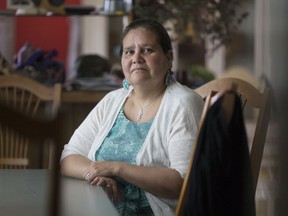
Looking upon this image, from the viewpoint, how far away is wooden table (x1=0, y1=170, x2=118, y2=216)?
1.31 m

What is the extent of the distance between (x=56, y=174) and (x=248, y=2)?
20.7ft

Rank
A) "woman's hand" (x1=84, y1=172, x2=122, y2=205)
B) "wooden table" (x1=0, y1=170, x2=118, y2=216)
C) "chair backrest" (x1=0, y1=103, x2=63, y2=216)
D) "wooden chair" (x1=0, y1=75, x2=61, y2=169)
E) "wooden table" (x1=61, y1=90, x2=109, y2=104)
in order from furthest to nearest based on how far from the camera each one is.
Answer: "wooden table" (x1=61, y1=90, x2=109, y2=104) < "wooden chair" (x1=0, y1=75, x2=61, y2=169) < "woman's hand" (x1=84, y1=172, x2=122, y2=205) < "wooden table" (x1=0, y1=170, x2=118, y2=216) < "chair backrest" (x1=0, y1=103, x2=63, y2=216)

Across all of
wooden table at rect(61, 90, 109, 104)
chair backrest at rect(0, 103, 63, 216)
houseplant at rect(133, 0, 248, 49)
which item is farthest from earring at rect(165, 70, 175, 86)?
houseplant at rect(133, 0, 248, 49)

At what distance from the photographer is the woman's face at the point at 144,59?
197cm

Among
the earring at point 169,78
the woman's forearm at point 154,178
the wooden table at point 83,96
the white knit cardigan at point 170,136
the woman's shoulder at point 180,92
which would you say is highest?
the earring at point 169,78

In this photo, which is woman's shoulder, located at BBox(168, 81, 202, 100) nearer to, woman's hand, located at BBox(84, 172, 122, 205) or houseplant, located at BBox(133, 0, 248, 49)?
woman's hand, located at BBox(84, 172, 122, 205)

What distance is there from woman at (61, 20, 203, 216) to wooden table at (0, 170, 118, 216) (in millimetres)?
94

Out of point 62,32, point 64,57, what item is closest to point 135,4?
point 62,32

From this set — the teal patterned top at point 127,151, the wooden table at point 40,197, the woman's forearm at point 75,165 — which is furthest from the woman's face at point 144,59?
the wooden table at point 40,197

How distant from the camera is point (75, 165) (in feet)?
6.15

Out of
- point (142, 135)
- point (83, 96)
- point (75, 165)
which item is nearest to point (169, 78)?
point (142, 135)

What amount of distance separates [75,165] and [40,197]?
1.26 feet

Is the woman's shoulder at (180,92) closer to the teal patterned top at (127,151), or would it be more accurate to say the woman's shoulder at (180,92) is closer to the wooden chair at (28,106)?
the teal patterned top at (127,151)

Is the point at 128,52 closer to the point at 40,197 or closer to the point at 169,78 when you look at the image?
the point at 169,78
